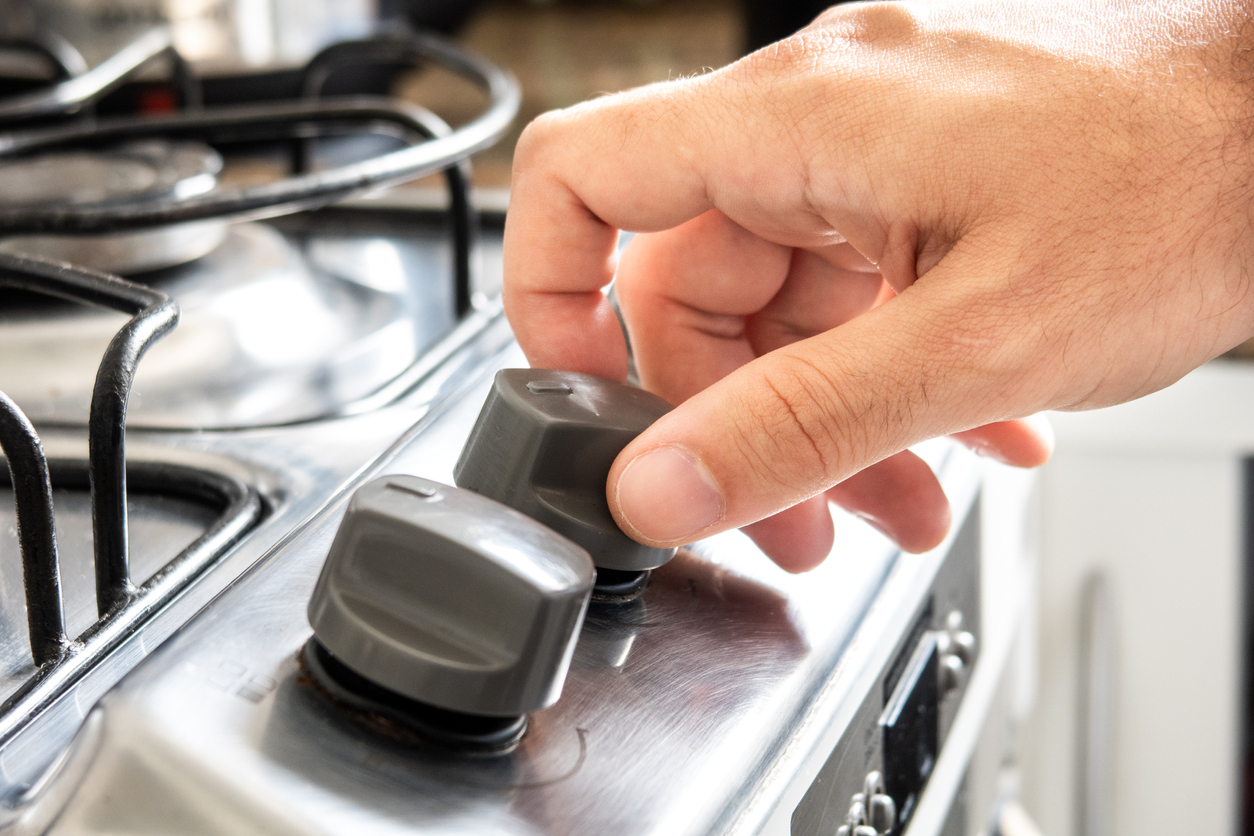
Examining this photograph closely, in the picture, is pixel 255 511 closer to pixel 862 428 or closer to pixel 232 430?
pixel 232 430

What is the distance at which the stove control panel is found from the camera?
240 mm

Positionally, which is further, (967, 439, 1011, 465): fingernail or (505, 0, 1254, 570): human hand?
(967, 439, 1011, 465): fingernail

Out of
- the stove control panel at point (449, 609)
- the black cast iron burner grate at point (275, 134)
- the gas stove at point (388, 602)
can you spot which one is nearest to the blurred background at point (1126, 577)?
the black cast iron burner grate at point (275, 134)

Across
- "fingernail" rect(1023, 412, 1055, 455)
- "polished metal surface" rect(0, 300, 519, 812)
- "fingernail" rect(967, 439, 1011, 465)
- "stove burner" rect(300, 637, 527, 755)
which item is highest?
"stove burner" rect(300, 637, 527, 755)

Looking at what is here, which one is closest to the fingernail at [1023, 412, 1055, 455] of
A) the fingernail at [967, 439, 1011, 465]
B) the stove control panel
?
the fingernail at [967, 439, 1011, 465]

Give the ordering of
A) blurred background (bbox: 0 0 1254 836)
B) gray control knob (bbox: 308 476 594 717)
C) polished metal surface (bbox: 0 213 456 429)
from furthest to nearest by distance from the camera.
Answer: blurred background (bbox: 0 0 1254 836) < polished metal surface (bbox: 0 213 456 429) < gray control knob (bbox: 308 476 594 717)

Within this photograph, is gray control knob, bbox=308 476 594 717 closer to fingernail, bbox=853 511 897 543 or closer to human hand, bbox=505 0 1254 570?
human hand, bbox=505 0 1254 570

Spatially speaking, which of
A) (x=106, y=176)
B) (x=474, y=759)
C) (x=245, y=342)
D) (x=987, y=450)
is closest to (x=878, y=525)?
(x=987, y=450)

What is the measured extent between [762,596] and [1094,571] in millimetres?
586

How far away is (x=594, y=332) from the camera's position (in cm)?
41

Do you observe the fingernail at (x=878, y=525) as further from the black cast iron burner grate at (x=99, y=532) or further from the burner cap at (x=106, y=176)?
the burner cap at (x=106, y=176)

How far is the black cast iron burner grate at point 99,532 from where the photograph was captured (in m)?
0.29

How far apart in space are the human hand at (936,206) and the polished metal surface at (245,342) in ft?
0.62

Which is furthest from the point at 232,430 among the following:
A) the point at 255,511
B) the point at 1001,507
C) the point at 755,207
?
the point at 1001,507
